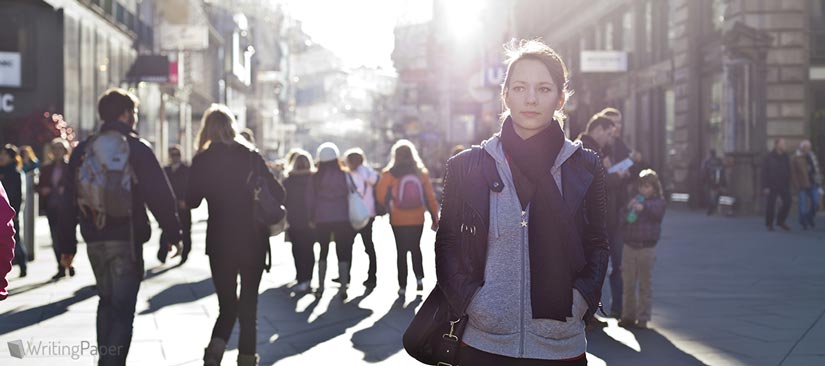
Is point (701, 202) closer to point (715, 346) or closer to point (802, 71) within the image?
point (802, 71)

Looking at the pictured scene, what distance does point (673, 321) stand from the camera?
29.5 ft

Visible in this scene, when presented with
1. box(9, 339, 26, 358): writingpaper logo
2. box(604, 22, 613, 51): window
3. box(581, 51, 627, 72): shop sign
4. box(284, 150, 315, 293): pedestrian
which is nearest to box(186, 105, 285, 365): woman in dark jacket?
box(9, 339, 26, 358): writingpaper logo

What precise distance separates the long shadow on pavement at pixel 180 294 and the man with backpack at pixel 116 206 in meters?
3.92

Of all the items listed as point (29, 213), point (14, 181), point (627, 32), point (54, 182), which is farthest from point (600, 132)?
point (627, 32)

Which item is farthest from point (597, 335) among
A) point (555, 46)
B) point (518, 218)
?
point (555, 46)

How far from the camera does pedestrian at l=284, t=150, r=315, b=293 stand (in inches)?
469

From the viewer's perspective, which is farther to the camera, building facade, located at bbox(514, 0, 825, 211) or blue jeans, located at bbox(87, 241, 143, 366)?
building facade, located at bbox(514, 0, 825, 211)

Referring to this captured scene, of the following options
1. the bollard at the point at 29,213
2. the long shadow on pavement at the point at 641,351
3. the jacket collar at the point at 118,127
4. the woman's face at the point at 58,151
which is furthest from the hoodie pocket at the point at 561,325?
the bollard at the point at 29,213

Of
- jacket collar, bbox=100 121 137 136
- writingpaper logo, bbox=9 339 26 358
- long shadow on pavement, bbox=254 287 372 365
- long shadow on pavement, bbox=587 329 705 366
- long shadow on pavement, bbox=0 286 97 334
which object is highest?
jacket collar, bbox=100 121 137 136

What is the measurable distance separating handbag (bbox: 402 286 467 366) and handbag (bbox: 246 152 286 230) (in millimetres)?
3564

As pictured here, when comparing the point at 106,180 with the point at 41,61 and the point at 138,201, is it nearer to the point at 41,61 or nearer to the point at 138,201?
the point at 138,201

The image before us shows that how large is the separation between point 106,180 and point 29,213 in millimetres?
8584

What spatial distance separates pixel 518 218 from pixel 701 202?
24664mm

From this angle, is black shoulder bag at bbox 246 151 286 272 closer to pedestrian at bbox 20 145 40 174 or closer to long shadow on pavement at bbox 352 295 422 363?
long shadow on pavement at bbox 352 295 422 363
